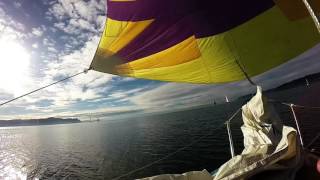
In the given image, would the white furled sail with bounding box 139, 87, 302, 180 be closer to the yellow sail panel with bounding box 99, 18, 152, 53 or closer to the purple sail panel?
the purple sail panel

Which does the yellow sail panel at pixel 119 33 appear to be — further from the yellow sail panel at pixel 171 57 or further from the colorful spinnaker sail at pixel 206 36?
the yellow sail panel at pixel 171 57

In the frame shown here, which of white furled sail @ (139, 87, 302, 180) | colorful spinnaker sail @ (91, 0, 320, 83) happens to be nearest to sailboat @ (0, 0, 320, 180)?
colorful spinnaker sail @ (91, 0, 320, 83)

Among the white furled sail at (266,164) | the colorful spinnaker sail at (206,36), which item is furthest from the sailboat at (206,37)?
the white furled sail at (266,164)

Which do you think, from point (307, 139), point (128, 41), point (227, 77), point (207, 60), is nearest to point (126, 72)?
point (128, 41)

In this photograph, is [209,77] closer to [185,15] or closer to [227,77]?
[227,77]

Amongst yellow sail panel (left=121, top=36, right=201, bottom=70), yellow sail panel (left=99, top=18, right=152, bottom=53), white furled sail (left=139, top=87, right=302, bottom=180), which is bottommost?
white furled sail (left=139, top=87, right=302, bottom=180)

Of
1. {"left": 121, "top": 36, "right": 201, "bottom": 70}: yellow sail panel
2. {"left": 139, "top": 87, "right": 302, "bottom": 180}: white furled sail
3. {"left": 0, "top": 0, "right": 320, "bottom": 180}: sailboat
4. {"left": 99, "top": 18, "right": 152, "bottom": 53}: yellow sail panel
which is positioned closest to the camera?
{"left": 139, "top": 87, "right": 302, "bottom": 180}: white furled sail

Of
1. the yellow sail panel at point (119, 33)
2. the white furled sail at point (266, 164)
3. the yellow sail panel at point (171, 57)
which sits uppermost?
the yellow sail panel at point (119, 33)
